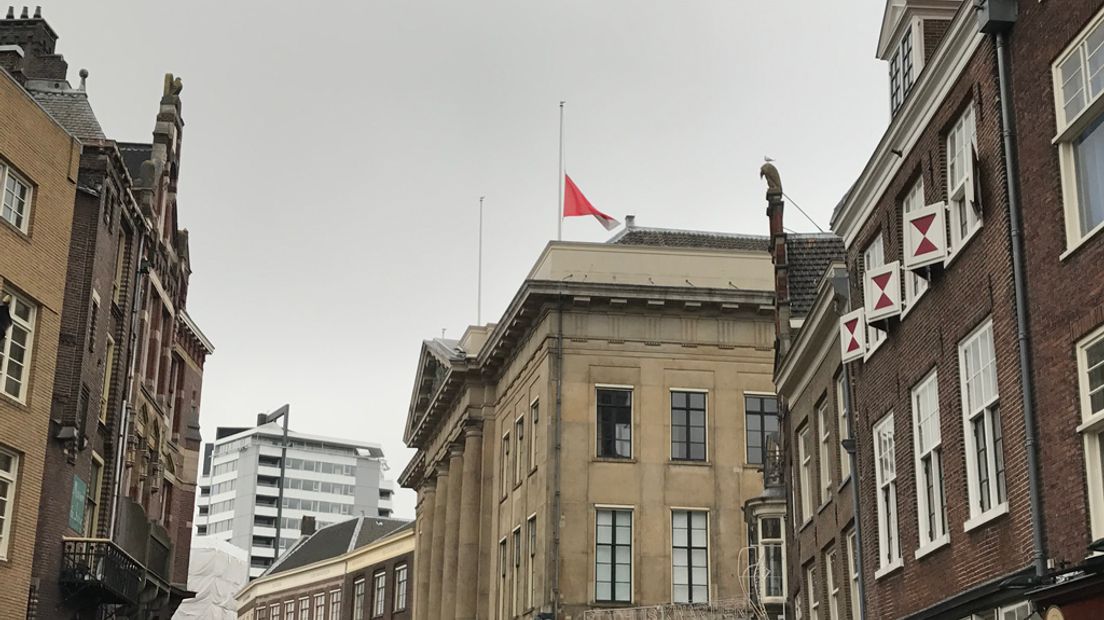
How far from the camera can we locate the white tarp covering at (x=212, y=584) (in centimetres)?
11112

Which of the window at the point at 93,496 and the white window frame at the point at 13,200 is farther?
the window at the point at 93,496

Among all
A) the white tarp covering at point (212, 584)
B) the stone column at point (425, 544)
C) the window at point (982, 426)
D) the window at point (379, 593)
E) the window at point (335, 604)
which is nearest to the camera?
the window at point (982, 426)

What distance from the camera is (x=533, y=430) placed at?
49469 mm

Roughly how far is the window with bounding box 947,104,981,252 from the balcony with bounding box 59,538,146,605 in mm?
21333

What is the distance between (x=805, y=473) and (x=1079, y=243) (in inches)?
655

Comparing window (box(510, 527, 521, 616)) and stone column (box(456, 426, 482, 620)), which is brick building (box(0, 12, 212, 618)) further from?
window (box(510, 527, 521, 616))

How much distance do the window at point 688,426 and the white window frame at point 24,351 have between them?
21.6 m

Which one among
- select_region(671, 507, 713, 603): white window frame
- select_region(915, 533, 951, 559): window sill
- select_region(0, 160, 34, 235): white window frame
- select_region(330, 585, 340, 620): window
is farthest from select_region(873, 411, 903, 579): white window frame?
select_region(330, 585, 340, 620): window

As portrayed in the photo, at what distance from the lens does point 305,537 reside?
10588 cm

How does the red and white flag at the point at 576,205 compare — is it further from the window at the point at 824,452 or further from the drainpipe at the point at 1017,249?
the drainpipe at the point at 1017,249

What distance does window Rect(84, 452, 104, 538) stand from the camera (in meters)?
36.7

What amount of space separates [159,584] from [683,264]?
63.4ft

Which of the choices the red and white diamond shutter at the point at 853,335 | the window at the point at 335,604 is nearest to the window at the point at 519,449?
the red and white diamond shutter at the point at 853,335

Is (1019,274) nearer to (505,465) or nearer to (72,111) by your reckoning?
(72,111)
